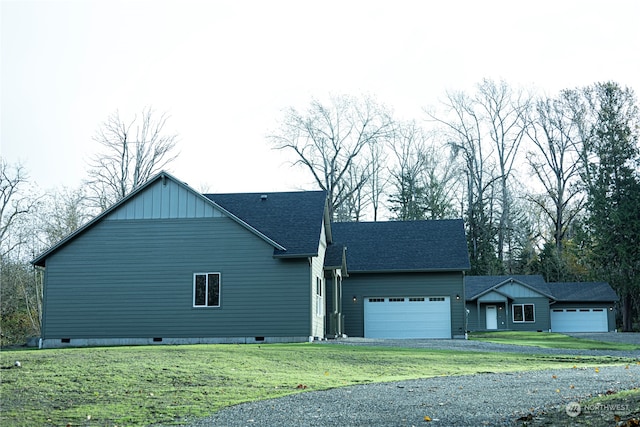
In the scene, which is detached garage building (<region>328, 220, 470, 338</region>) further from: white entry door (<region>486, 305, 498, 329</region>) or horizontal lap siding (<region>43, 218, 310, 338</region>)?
white entry door (<region>486, 305, 498, 329</region>)

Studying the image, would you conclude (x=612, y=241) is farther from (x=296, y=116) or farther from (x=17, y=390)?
(x=17, y=390)

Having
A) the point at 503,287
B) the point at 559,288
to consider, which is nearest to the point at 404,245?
the point at 503,287

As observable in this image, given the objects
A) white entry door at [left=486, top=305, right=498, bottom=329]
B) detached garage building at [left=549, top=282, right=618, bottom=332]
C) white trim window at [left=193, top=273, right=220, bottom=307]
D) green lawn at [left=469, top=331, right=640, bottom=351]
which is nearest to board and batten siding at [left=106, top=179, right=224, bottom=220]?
white trim window at [left=193, top=273, right=220, bottom=307]

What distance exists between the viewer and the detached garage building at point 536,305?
4691 cm

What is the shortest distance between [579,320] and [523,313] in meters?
4.46

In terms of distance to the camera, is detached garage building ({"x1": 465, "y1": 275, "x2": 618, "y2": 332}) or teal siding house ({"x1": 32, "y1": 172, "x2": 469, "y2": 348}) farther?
detached garage building ({"x1": 465, "y1": 275, "x2": 618, "y2": 332})

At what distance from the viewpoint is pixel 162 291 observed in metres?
25.2

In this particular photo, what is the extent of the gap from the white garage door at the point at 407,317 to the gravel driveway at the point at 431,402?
18663 mm

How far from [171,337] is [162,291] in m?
1.60

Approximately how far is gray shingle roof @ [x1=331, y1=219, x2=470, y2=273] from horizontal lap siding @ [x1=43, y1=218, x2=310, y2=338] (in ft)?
28.2

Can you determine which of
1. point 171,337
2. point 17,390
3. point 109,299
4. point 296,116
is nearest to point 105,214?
point 109,299

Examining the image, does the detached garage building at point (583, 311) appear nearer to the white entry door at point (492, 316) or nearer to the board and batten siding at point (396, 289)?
the white entry door at point (492, 316)

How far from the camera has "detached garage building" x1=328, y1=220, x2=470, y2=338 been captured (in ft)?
105
